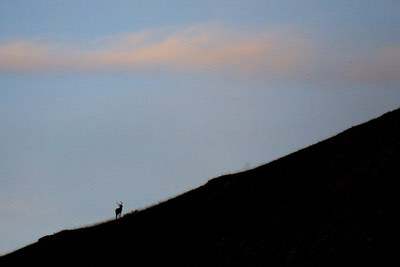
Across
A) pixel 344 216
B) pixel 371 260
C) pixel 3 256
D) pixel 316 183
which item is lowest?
pixel 371 260

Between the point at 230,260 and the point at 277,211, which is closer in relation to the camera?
the point at 230,260

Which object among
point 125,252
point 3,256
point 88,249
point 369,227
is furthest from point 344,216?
point 3,256

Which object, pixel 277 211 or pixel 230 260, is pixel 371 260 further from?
pixel 277 211

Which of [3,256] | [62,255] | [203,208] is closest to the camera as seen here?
[203,208]

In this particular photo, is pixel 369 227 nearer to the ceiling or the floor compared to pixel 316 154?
nearer to the floor

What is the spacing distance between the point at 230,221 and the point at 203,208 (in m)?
5.62

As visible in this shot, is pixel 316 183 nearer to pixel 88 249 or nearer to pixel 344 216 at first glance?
pixel 344 216

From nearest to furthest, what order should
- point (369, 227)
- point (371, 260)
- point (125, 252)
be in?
point (371, 260) < point (369, 227) < point (125, 252)

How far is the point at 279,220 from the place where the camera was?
34.3 metres

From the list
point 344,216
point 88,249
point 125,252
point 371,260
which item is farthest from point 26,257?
point 371,260

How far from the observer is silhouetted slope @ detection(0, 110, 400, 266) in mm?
29078

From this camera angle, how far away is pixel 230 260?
31469mm

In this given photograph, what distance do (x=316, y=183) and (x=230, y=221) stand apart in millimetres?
6121

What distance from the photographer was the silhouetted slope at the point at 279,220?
29.1m
